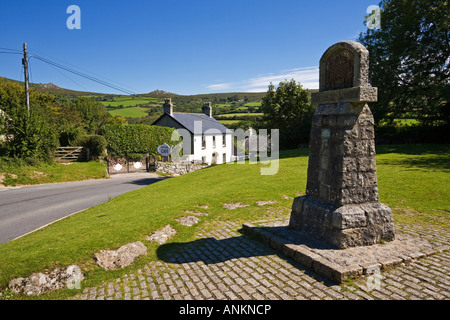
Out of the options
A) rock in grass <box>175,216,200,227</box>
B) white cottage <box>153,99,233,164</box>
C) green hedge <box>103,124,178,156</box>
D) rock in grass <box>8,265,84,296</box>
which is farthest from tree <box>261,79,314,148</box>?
rock in grass <box>8,265,84,296</box>

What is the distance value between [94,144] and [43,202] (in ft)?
47.5

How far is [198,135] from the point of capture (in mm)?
40594

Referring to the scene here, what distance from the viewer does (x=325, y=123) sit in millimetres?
6848

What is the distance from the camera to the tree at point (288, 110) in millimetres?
38688

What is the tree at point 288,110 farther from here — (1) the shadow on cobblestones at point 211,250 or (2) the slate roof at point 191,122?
(1) the shadow on cobblestones at point 211,250

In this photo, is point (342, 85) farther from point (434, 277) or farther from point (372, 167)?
point (434, 277)

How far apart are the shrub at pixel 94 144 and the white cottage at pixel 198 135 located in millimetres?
12745

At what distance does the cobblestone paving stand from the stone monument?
3.35ft

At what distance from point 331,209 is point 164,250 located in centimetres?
452

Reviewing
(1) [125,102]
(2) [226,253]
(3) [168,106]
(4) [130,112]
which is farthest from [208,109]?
(1) [125,102]

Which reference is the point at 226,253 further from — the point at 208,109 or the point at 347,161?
the point at 208,109

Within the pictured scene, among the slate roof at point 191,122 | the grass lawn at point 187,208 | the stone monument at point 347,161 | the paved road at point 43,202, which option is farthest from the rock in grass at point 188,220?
the slate roof at point 191,122

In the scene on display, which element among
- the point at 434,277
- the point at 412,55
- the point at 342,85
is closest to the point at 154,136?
the point at 412,55

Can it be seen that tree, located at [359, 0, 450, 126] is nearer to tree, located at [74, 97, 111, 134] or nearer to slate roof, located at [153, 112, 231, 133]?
slate roof, located at [153, 112, 231, 133]
